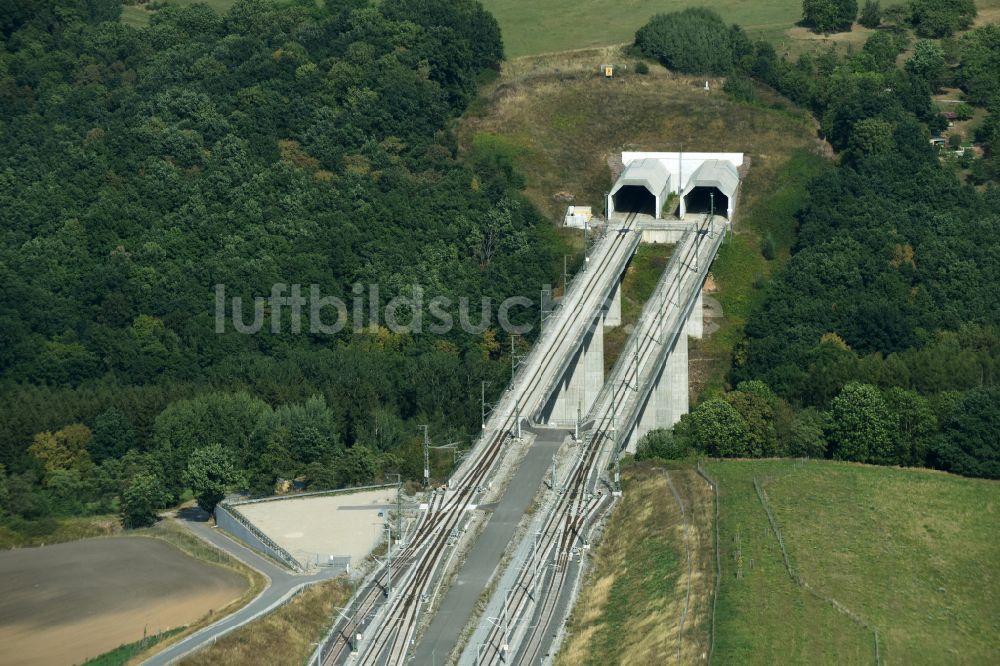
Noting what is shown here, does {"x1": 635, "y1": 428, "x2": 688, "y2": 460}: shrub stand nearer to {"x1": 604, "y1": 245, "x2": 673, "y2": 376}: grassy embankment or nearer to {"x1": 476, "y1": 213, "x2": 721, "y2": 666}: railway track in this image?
{"x1": 476, "y1": 213, "x2": 721, "y2": 666}: railway track

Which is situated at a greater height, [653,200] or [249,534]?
[653,200]

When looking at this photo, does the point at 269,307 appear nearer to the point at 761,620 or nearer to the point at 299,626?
the point at 299,626

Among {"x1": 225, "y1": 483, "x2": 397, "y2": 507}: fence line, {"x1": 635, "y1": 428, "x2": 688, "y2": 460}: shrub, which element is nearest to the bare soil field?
{"x1": 225, "y1": 483, "x2": 397, "y2": 507}: fence line

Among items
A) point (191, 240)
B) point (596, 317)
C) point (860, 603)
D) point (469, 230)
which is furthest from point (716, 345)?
point (860, 603)

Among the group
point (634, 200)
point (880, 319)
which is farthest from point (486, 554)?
point (634, 200)

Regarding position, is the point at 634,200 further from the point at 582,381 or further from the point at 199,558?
the point at 199,558

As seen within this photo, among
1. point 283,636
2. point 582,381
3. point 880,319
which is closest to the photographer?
point 283,636
